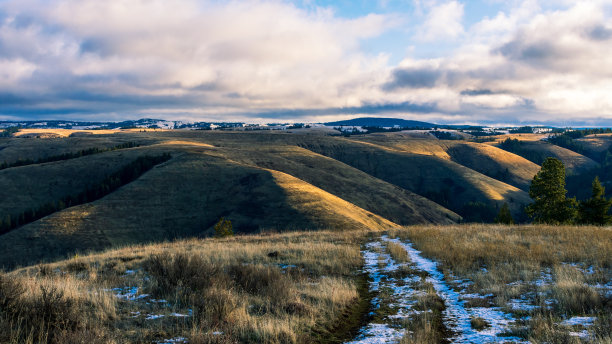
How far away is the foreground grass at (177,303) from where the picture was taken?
23.0 feet

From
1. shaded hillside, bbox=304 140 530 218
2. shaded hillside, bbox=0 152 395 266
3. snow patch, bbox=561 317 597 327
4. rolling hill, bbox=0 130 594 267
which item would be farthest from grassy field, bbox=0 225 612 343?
shaded hillside, bbox=304 140 530 218

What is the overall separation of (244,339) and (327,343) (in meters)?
1.81

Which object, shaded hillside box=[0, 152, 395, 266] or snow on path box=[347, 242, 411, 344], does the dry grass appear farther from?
shaded hillside box=[0, 152, 395, 266]

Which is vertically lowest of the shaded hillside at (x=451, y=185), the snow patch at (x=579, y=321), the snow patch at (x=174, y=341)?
the shaded hillside at (x=451, y=185)

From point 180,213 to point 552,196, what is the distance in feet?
241

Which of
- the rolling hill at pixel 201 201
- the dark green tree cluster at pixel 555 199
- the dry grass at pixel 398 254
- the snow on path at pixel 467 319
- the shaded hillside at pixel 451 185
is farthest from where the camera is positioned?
the shaded hillside at pixel 451 185

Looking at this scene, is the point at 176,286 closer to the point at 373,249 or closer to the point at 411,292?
the point at 411,292

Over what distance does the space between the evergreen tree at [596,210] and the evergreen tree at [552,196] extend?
1646mm

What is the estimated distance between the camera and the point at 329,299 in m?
10.3

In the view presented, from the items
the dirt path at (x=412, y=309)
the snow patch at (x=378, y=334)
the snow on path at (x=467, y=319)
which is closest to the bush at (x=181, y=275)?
the snow patch at (x=378, y=334)

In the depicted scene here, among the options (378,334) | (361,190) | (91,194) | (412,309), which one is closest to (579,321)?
(412,309)

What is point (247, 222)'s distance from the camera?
79000mm

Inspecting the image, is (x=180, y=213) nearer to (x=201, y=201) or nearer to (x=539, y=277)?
(x=201, y=201)

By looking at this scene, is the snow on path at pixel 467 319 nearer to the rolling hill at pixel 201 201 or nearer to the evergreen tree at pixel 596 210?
the evergreen tree at pixel 596 210
